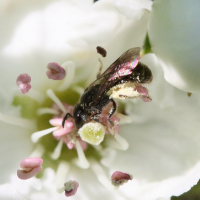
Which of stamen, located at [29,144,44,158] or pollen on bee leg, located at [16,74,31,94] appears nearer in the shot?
pollen on bee leg, located at [16,74,31,94]

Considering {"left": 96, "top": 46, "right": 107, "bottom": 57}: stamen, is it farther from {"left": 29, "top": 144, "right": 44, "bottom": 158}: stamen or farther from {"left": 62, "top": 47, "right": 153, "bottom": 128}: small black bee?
{"left": 29, "top": 144, "right": 44, "bottom": 158}: stamen

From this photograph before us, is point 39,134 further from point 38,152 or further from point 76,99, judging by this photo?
point 76,99

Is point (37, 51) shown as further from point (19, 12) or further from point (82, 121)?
point (82, 121)

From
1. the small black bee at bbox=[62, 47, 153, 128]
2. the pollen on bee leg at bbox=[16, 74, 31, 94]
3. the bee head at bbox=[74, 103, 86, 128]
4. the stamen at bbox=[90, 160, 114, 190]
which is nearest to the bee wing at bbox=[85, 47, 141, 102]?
the small black bee at bbox=[62, 47, 153, 128]

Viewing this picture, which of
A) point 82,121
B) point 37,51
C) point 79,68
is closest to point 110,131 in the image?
point 82,121

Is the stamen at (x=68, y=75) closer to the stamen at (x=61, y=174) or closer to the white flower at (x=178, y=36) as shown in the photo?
the stamen at (x=61, y=174)

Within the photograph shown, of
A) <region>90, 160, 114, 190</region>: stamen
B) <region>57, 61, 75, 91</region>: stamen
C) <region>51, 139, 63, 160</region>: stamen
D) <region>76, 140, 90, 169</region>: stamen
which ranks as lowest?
<region>90, 160, 114, 190</region>: stamen
